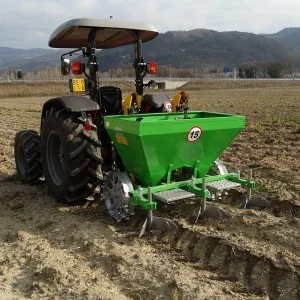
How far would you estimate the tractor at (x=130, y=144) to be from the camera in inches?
166

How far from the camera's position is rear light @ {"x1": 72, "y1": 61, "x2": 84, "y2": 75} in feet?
16.4

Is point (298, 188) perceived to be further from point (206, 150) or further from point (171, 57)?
point (171, 57)

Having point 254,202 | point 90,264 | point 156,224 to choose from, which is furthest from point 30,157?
point 254,202

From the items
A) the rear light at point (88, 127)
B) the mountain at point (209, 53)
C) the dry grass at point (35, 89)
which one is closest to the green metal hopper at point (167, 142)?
the rear light at point (88, 127)

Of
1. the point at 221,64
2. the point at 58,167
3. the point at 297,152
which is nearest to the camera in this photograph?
the point at 58,167

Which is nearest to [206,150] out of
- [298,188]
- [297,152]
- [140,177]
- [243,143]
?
[140,177]

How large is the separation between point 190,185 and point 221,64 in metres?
162

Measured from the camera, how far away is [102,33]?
18.2ft

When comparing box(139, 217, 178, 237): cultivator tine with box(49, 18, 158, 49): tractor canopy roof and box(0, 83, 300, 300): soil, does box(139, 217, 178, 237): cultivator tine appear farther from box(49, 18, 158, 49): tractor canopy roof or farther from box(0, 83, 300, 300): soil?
box(49, 18, 158, 49): tractor canopy roof

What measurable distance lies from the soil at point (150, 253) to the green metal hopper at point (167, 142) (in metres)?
0.51

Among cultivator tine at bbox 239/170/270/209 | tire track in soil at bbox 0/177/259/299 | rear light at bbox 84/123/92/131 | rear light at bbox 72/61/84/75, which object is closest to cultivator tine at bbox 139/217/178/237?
tire track in soil at bbox 0/177/259/299

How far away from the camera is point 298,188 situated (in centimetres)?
521

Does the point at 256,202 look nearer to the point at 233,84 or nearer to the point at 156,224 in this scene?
the point at 156,224

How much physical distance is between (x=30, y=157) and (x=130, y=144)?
7.29 ft
